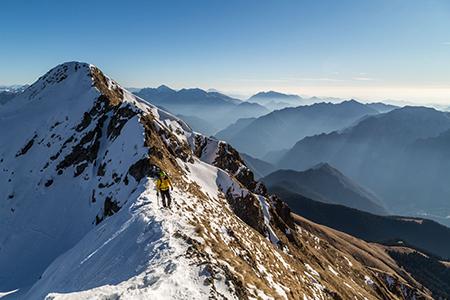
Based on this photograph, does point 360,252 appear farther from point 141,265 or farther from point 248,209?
point 141,265

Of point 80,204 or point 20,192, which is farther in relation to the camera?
point 20,192

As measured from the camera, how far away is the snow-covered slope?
11.2 metres

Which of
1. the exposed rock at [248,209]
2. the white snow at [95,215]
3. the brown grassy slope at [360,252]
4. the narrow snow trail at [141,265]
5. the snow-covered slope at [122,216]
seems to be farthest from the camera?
the brown grassy slope at [360,252]

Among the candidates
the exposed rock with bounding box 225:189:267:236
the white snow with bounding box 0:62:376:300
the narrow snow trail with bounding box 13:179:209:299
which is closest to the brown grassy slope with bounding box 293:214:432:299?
the exposed rock with bounding box 225:189:267:236

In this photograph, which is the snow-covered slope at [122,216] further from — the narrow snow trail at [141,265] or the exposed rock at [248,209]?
the exposed rock at [248,209]

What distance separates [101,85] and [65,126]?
2059 centimetres

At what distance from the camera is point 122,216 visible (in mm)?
16734

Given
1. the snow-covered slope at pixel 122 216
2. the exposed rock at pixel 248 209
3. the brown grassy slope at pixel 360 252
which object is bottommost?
the brown grassy slope at pixel 360 252

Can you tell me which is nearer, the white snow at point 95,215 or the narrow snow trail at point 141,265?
the narrow snow trail at point 141,265

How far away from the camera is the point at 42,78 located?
75562 millimetres

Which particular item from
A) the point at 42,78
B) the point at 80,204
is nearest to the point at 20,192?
the point at 80,204

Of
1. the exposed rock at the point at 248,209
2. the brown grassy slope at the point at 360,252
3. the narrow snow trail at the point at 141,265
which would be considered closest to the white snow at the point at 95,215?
the narrow snow trail at the point at 141,265

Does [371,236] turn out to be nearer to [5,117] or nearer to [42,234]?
[42,234]

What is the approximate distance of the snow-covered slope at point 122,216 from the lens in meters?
11.2
